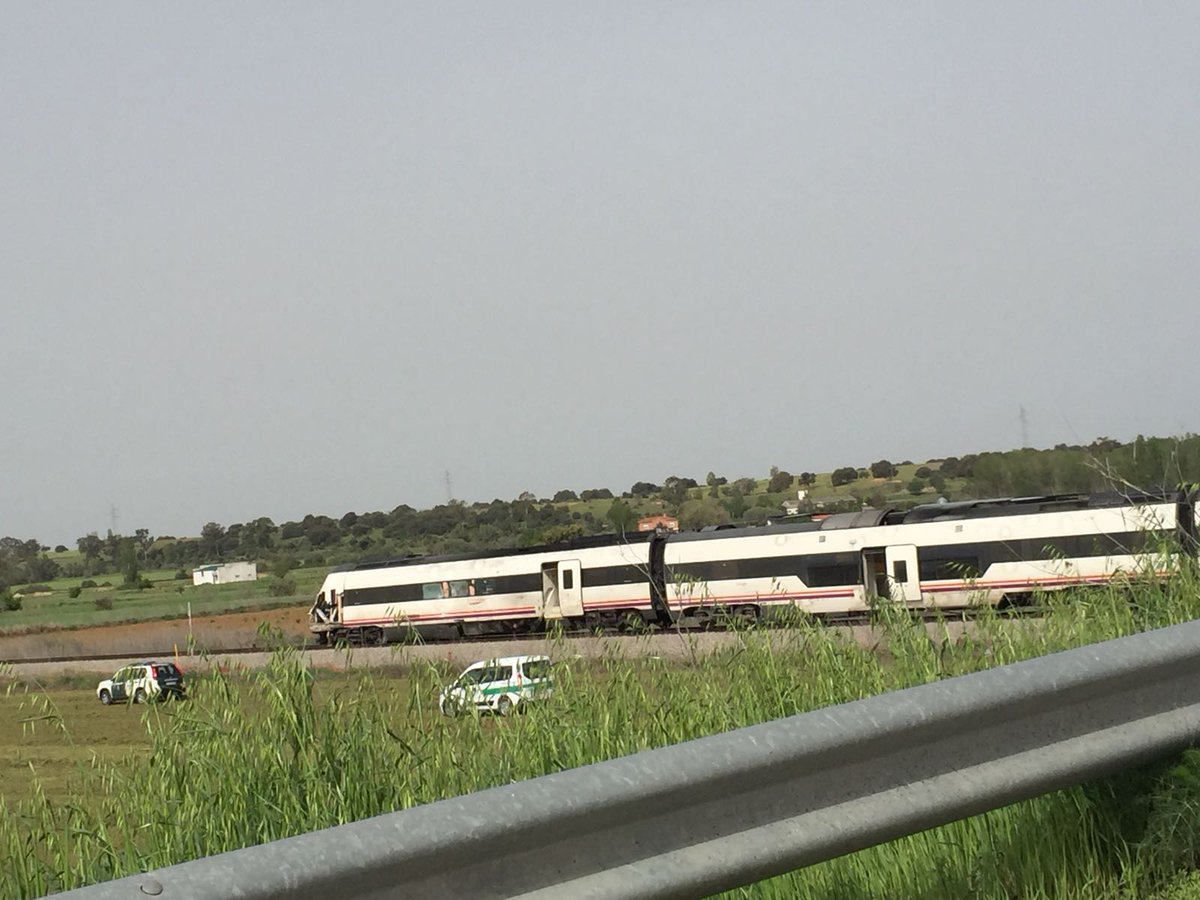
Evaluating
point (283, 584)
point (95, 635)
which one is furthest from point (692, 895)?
point (283, 584)

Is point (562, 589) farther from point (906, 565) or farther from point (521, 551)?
point (906, 565)

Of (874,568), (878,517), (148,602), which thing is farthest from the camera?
(148,602)

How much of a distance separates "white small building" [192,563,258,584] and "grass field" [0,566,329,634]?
1.44 meters

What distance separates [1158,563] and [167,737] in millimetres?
4542

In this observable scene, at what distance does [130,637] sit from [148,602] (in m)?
43.5

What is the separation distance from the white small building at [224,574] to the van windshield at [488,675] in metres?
135

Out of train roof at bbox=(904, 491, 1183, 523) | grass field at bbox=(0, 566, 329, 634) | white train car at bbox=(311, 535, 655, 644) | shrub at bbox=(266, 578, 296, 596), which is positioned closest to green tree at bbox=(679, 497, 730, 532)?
shrub at bbox=(266, 578, 296, 596)

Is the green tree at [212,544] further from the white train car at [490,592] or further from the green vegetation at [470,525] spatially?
the white train car at [490,592]

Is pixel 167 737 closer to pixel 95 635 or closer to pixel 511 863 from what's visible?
pixel 511 863

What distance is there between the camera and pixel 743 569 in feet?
124

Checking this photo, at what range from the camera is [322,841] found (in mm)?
2455

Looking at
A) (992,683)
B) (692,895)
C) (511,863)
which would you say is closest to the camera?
(511,863)

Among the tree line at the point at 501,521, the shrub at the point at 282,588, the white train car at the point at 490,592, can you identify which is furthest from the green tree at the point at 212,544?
the white train car at the point at 490,592

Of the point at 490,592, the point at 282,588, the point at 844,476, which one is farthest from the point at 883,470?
the point at 490,592
